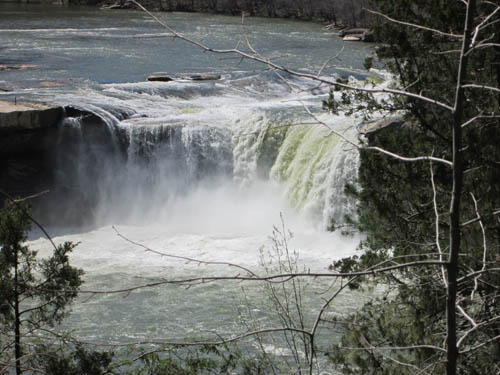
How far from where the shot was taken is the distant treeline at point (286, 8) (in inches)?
1448

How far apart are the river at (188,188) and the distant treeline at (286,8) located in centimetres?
1306

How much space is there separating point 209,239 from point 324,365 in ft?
19.9

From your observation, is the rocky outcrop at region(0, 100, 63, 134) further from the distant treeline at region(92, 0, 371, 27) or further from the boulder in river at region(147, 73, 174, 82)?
the distant treeline at region(92, 0, 371, 27)

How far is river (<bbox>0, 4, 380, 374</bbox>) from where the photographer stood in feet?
35.4

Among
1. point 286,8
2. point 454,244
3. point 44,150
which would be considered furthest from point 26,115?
point 286,8

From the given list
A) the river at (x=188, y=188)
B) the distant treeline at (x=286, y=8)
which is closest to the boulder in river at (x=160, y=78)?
the river at (x=188, y=188)

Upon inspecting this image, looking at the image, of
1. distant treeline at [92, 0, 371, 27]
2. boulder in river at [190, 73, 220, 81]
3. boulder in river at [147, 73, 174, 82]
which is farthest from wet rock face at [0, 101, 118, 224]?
distant treeline at [92, 0, 371, 27]

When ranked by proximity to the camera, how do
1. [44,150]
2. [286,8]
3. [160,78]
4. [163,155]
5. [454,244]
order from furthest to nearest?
[286,8] < [160,78] < [163,155] < [44,150] < [454,244]

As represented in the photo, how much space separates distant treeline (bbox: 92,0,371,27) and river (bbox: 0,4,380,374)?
13060 mm

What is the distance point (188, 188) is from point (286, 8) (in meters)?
25.6

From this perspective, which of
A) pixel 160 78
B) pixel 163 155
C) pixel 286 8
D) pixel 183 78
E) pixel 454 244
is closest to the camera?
pixel 454 244

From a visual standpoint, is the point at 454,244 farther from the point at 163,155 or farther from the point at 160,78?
the point at 160,78

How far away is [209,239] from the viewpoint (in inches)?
565

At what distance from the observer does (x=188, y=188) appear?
56.3 ft
